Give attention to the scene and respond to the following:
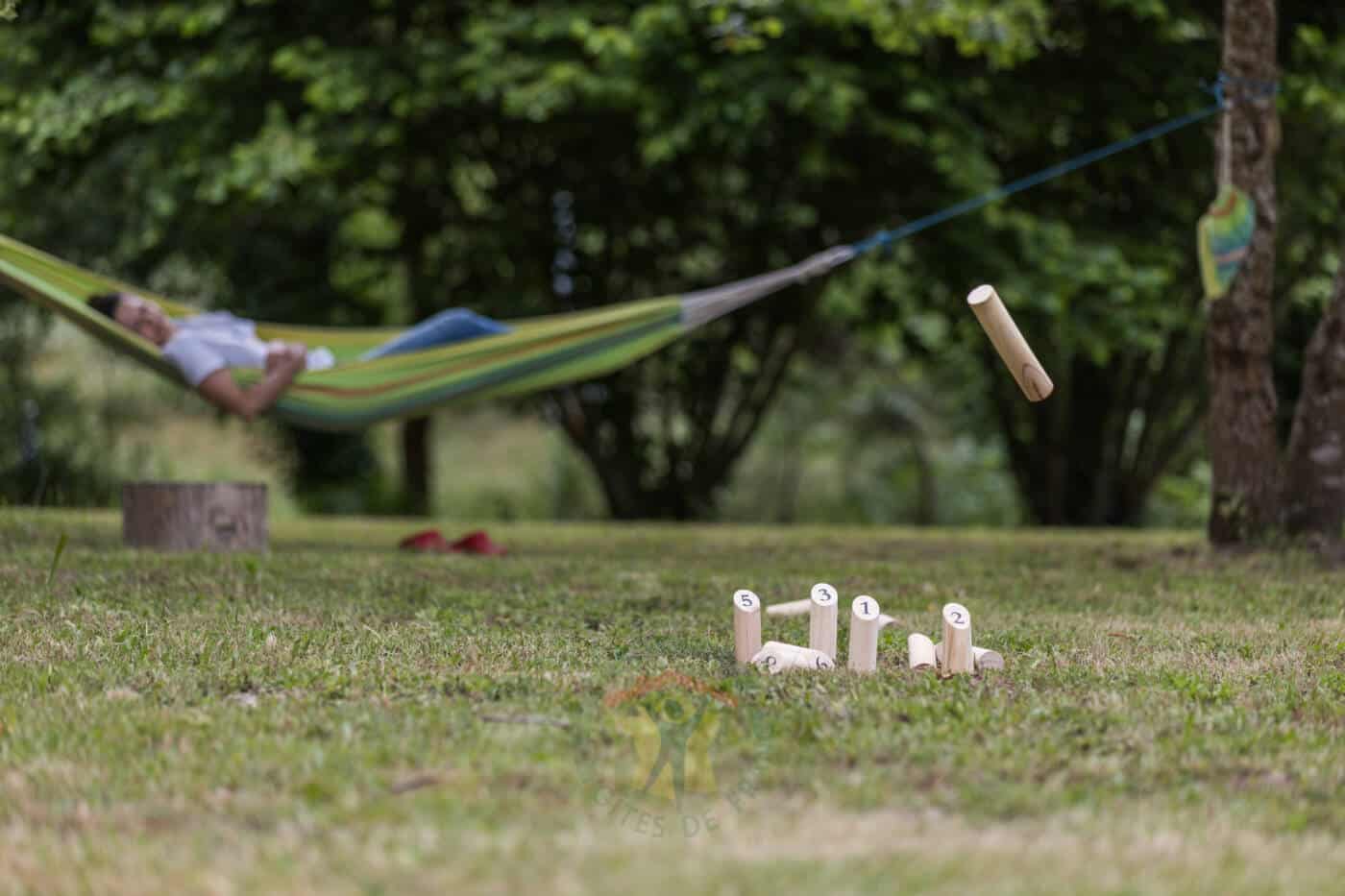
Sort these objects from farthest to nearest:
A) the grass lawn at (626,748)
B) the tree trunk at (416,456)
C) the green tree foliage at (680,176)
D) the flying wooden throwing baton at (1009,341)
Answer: the tree trunk at (416,456) → the green tree foliage at (680,176) → the flying wooden throwing baton at (1009,341) → the grass lawn at (626,748)

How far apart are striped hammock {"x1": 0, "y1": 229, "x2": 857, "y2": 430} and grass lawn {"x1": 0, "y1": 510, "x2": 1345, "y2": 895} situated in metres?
1.26

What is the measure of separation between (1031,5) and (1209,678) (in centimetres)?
445

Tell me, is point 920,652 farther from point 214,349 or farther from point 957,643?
point 214,349

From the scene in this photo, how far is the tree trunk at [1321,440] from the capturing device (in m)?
5.37

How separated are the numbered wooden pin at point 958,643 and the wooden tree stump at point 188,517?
311cm

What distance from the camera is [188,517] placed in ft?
17.7

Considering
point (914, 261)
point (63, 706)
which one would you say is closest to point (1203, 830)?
point (63, 706)

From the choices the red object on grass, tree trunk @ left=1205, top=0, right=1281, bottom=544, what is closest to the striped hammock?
the red object on grass

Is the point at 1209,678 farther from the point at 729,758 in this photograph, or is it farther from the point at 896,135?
Result: the point at 896,135

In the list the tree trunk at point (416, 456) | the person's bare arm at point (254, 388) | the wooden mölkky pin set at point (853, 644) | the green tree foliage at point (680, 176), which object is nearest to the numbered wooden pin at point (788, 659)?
the wooden mölkky pin set at point (853, 644)

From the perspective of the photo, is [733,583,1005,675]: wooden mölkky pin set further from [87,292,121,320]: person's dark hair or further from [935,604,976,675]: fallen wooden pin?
[87,292,121,320]: person's dark hair

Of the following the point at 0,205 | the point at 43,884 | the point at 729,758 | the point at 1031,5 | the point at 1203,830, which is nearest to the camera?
the point at 43,884

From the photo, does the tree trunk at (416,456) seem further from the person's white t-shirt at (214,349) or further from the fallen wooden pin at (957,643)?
the fallen wooden pin at (957,643)

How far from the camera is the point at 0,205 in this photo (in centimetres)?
859
